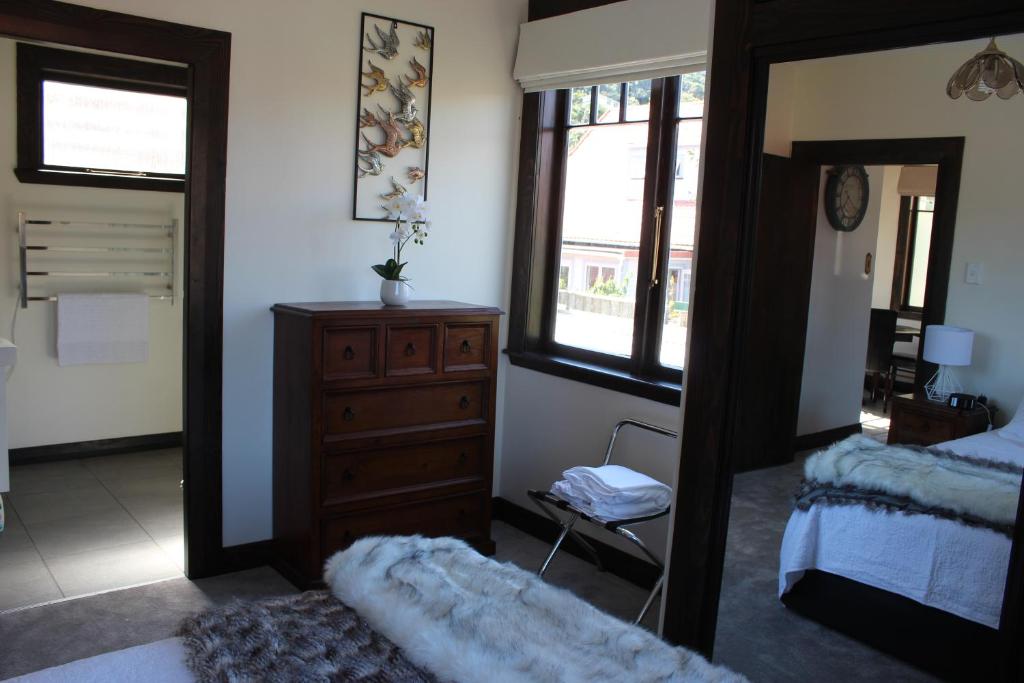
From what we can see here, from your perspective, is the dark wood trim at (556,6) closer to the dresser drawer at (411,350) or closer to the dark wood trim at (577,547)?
the dresser drawer at (411,350)

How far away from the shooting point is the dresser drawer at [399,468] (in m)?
3.58

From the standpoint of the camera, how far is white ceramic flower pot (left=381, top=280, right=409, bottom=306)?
377cm

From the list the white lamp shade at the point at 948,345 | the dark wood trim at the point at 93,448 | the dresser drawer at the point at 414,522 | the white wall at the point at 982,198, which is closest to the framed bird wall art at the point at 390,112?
the dresser drawer at the point at 414,522

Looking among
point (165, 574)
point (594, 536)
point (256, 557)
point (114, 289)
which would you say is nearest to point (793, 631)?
point (594, 536)

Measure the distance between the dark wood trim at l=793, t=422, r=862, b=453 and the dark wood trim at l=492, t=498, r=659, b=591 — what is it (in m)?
1.55

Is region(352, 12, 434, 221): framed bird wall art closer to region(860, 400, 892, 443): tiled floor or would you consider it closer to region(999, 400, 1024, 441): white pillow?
region(860, 400, 892, 443): tiled floor

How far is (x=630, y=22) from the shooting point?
369 cm

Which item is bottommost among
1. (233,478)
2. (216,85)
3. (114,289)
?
(233,478)

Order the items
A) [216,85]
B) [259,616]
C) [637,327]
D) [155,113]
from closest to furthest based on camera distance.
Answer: [259,616]
[216,85]
[637,327]
[155,113]

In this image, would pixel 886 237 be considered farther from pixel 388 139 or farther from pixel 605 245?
pixel 388 139

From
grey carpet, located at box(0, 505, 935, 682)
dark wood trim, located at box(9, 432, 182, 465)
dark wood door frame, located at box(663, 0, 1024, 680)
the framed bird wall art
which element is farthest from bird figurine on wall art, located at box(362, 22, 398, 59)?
dark wood trim, located at box(9, 432, 182, 465)

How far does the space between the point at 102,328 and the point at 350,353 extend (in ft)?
8.08

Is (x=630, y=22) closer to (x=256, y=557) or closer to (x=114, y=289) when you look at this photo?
(x=256, y=557)

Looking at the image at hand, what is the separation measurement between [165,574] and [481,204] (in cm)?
223
